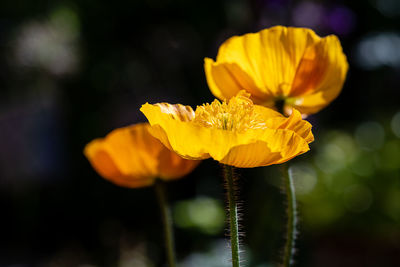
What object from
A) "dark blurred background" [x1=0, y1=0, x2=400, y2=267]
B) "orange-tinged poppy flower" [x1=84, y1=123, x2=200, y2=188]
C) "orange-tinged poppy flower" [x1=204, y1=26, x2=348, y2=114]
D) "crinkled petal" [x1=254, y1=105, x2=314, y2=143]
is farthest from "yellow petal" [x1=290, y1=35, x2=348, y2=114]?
"dark blurred background" [x1=0, y1=0, x2=400, y2=267]

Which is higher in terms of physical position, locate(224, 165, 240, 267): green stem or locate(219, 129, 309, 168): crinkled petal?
locate(219, 129, 309, 168): crinkled petal

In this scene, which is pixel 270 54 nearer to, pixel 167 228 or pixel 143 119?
pixel 167 228

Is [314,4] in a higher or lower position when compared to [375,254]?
higher

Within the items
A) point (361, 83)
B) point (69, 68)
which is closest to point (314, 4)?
point (361, 83)

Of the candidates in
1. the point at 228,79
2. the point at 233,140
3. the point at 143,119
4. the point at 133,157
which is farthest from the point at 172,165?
the point at 143,119

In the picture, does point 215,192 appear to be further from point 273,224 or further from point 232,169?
point 232,169

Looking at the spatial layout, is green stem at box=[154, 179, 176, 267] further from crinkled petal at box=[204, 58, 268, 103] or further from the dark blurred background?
the dark blurred background
